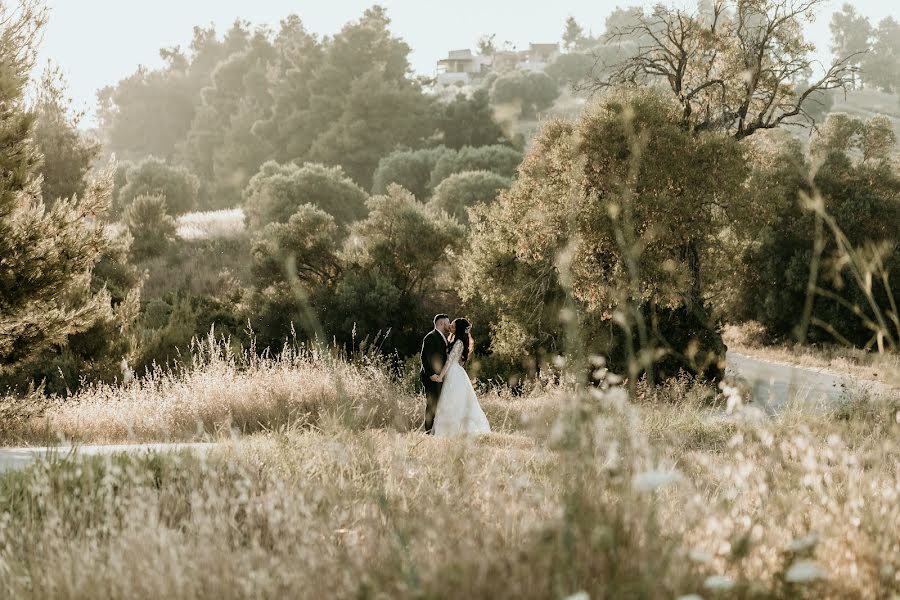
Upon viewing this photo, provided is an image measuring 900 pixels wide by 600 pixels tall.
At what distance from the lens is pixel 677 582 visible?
2484 mm

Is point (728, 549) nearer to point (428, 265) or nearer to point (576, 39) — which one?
point (428, 265)

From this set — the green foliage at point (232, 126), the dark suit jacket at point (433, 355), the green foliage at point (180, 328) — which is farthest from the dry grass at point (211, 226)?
the dark suit jacket at point (433, 355)

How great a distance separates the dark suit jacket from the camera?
10844mm

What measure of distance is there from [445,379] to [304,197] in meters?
25.9

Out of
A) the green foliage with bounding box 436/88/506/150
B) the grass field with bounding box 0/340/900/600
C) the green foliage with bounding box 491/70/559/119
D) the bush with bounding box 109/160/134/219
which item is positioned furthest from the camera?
the green foliage with bounding box 491/70/559/119

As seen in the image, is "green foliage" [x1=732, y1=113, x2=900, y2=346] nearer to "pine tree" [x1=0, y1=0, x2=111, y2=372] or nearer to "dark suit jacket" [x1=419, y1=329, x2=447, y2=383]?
"dark suit jacket" [x1=419, y1=329, x2=447, y2=383]

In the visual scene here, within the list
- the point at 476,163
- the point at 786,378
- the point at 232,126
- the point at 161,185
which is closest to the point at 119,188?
the point at 161,185

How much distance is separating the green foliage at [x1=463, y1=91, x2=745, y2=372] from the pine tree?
9.75m

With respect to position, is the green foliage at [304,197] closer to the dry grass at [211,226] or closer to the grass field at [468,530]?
the dry grass at [211,226]

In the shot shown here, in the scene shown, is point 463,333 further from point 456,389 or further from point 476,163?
point 476,163

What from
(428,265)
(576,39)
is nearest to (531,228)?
(428,265)

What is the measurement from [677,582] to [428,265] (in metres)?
24.4

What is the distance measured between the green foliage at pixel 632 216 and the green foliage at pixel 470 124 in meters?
Result: 29.7

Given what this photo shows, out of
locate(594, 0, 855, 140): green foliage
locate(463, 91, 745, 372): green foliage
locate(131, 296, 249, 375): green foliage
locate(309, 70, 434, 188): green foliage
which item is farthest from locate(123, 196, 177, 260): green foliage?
locate(594, 0, 855, 140): green foliage
